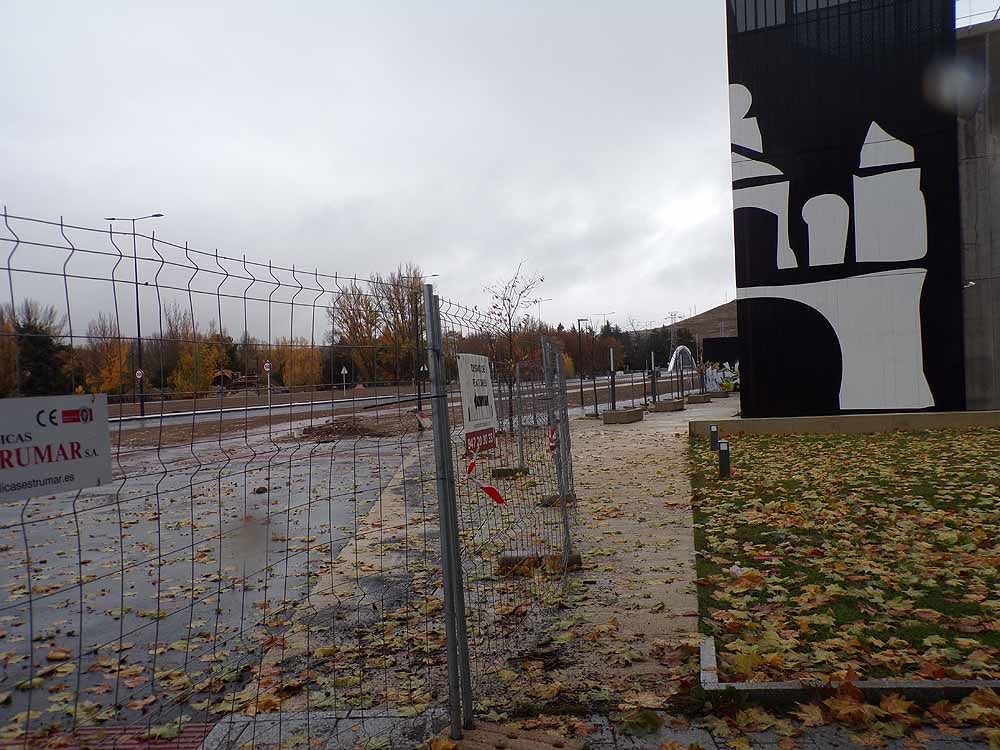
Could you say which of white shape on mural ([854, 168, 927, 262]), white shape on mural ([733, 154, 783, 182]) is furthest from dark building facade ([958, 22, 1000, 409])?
white shape on mural ([733, 154, 783, 182])

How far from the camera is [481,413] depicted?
503 cm

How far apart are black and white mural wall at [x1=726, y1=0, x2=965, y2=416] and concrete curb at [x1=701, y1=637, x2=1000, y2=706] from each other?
15.1m

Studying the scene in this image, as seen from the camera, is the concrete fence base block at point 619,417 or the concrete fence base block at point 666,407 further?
the concrete fence base block at point 666,407

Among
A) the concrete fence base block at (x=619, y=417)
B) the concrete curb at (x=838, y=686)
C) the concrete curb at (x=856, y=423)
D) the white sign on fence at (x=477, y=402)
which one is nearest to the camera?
the concrete curb at (x=838, y=686)

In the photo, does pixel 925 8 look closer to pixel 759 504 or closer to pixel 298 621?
pixel 759 504

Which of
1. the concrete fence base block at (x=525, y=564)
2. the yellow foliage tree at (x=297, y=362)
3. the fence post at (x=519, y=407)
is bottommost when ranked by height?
the concrete fence base block at (x=525, y=564)

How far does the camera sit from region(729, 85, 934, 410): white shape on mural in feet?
58.2

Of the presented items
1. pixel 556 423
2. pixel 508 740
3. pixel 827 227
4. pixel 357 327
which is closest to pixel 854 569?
pixel 556 423

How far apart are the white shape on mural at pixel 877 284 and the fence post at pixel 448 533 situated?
52.9ft

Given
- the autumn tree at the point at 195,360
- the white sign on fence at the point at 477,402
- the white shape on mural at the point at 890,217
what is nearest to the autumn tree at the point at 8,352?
the autumn tree at the point at 195,360

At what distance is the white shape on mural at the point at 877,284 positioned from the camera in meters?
17.8

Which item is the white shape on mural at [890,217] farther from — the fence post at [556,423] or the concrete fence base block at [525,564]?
the concrete fence base block at [525,564]

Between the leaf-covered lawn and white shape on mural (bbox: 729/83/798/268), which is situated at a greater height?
white shape on mural (bbox: 729/83/798/268)

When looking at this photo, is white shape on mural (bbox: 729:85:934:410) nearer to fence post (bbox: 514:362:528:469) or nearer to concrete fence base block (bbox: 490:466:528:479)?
concrete fence base block (bbox: 490:466:528:479)
